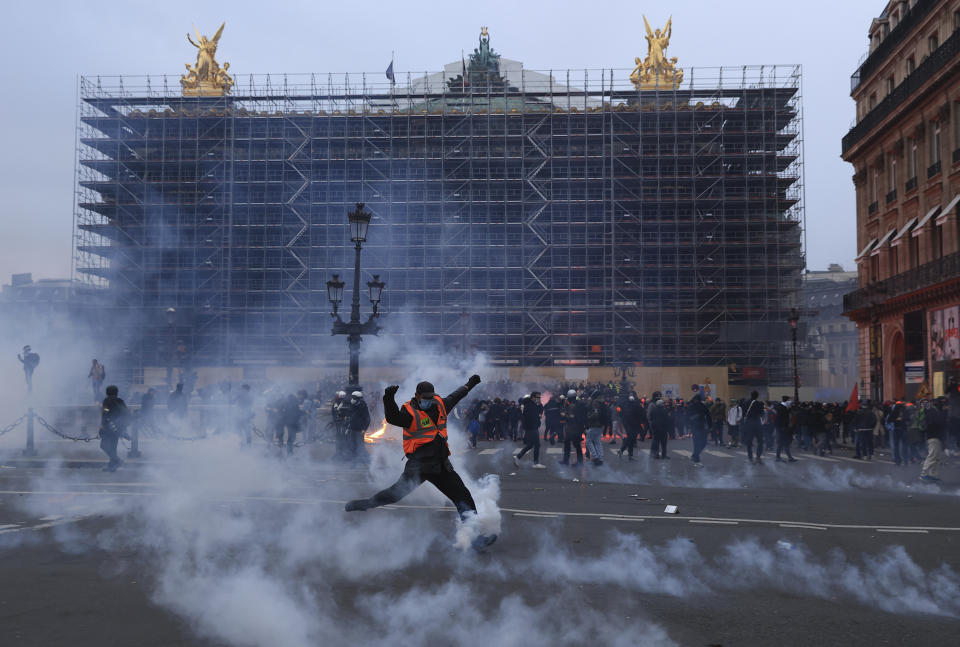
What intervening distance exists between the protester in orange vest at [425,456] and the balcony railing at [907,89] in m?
28.8

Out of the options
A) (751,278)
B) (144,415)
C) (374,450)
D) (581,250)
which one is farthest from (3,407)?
(751,278)

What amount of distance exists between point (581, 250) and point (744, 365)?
11930 mm

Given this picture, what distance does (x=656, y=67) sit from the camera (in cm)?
5441

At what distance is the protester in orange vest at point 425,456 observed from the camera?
7.79 metres

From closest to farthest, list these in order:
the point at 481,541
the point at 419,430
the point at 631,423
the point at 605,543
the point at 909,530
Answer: the point at 481,541, the point at 419,430, the point at 605,543, the point at 909,530, the point at 631,423

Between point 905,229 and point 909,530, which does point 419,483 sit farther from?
point 905,229

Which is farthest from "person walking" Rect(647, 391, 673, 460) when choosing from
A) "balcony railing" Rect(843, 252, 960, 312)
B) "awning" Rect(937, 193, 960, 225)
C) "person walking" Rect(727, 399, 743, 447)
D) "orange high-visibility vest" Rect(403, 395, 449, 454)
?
"awning" Rect(937, 193, 960, 225)

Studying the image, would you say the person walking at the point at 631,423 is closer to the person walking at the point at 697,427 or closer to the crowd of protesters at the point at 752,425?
the crowd of protesters at the point at 752,425

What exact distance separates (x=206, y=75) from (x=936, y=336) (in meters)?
44.6

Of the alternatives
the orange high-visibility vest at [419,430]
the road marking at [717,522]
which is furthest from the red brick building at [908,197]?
the orange high-visibility vest at [419,430]

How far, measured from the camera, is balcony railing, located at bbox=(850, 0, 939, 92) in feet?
108

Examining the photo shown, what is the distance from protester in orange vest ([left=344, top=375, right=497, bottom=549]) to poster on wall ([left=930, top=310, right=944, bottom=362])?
1097 inches

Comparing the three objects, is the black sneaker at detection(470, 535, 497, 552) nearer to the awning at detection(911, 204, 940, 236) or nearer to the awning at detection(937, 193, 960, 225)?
the awning at detection(937, 193, 960, 225)

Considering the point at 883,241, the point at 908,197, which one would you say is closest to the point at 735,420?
the point at 908,197
